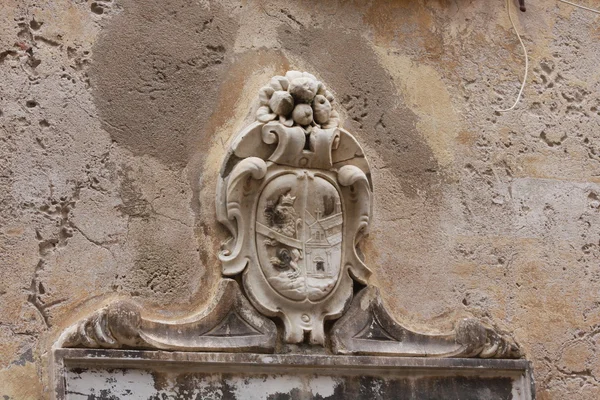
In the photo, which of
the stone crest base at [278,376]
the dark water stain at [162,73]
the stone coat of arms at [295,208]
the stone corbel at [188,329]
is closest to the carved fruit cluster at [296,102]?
the stone coat of arms at [295,208]

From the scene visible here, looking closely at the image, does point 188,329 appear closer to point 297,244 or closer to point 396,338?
point 297,244

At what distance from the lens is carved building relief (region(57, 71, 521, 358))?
4383 mm

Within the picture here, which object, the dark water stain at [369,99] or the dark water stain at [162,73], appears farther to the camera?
the dark water stain at [369,99]

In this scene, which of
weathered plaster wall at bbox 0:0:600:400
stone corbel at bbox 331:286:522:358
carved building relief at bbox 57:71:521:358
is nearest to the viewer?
weathered plaster wall at bbox 0:0:600:400

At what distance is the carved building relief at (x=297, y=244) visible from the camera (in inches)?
173

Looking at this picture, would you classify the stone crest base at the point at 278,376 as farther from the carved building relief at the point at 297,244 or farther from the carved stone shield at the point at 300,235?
the carved stone shield at the point at 300,235

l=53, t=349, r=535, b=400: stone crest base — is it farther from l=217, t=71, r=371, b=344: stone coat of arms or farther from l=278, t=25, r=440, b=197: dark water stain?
l=278, t=25, r=440, b=197: dark water stain

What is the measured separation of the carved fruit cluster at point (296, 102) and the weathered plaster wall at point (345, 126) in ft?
0.32

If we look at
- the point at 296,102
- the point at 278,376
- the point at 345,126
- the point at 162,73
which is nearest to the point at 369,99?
the point at 345,126

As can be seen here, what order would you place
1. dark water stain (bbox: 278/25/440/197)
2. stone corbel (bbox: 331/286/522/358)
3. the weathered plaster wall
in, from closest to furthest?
the weathered plaster wall
stone corbel (bbox: 331/286/522/358)
dark water stain (bbox: 278/25/440/197)

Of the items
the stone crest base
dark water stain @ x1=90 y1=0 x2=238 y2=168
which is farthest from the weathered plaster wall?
the stone crest base

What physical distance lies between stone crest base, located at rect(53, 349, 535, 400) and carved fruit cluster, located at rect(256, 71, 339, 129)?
0.80 m

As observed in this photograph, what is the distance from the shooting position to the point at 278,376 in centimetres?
437

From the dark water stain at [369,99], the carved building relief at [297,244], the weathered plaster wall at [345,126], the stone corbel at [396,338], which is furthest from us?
the dark water stain at [369,99]
